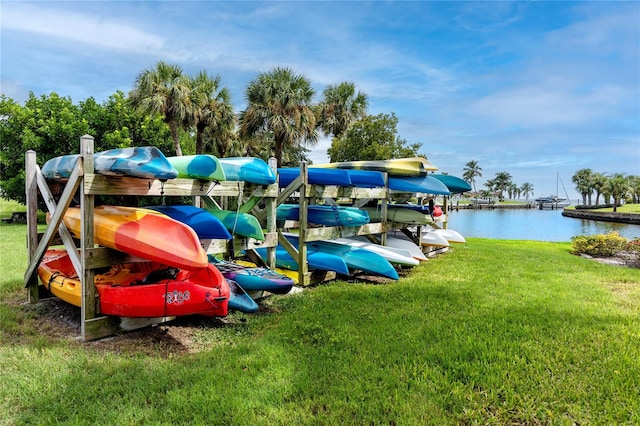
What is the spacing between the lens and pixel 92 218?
12.7ft

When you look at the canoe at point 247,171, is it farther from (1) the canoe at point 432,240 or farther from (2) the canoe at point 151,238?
(1) the canoe at point 432,240

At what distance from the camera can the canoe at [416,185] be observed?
7895 mm

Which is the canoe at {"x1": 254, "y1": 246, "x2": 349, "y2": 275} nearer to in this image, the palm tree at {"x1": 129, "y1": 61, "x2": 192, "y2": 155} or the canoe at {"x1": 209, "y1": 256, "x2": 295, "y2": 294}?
the canoe at {"x1": 209, "y1": 256, "x2": 295, "y2": 294}

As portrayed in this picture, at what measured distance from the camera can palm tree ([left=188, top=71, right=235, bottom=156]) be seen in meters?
18.0

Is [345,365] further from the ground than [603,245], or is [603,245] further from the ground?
[603,245]

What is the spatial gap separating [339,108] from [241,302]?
2093 cm

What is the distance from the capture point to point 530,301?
5.05 m

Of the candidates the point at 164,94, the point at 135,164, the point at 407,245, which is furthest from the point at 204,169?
the point at 164,94

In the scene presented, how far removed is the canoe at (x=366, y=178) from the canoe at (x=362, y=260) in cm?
131

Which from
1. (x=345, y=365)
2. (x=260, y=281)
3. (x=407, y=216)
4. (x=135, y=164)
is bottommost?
(x=345, y=365)

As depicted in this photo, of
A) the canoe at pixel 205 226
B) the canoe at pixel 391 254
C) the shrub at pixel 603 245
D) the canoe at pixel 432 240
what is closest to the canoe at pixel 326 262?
the canoe at pixel 391 254

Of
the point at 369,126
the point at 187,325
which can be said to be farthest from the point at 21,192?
the point at 187,325

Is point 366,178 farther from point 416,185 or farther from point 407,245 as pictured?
point 407,245

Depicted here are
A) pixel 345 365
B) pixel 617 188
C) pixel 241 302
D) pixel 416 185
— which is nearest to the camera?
pixel 345 365
